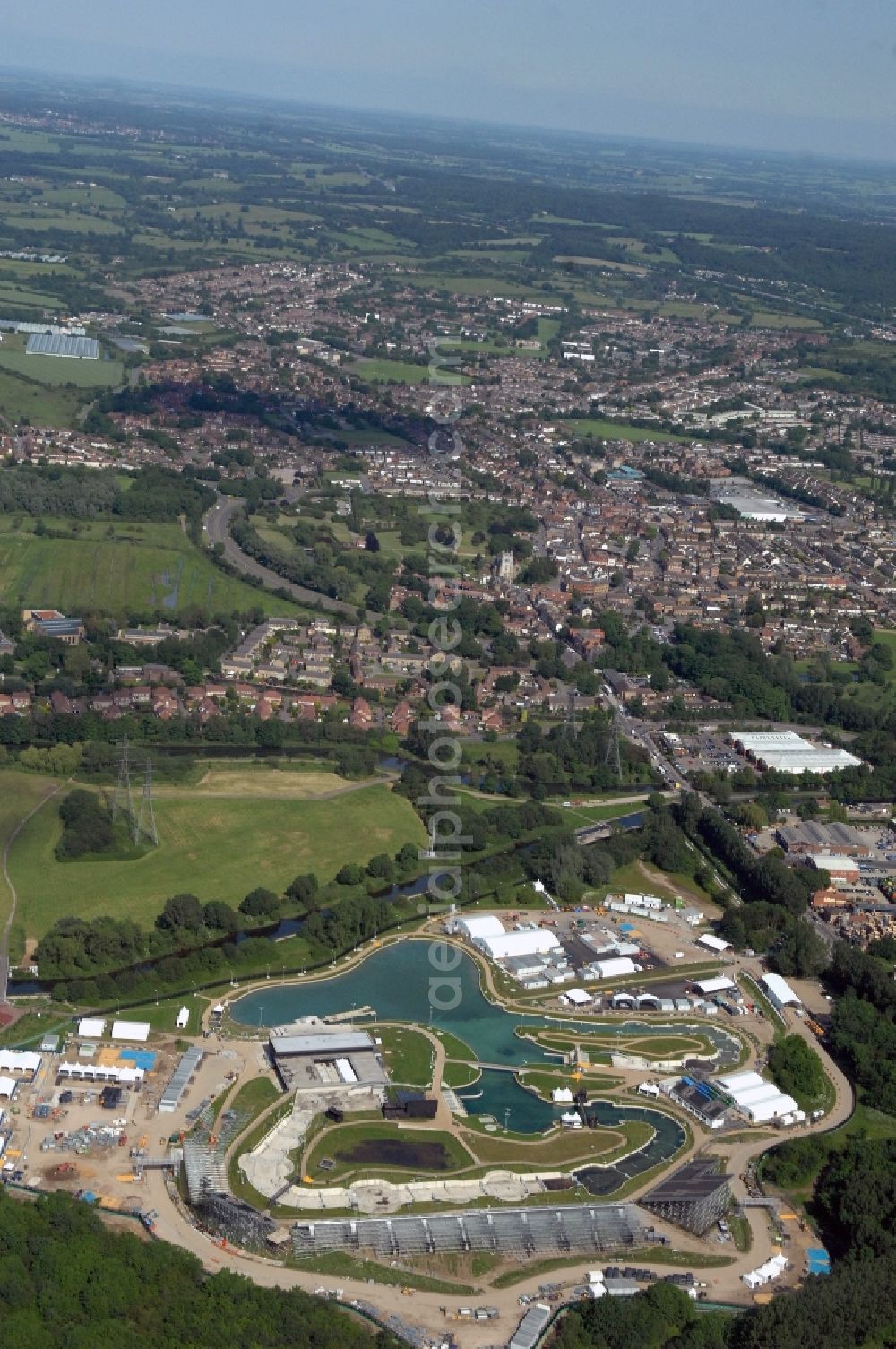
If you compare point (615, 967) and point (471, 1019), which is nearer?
point (471, 1019)

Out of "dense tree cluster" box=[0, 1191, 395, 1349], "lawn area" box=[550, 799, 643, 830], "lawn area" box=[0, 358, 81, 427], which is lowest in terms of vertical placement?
"lawn area" box=[550, 799, 643, 830]

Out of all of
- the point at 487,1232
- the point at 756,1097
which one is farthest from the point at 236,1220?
the point at 756,1097

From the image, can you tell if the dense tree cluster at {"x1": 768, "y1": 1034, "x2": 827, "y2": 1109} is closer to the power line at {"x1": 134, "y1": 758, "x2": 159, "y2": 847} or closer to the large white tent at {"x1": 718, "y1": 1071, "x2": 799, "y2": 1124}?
the large white tent at {"x1": 718, "y1": 1071, "x2": 799, "y2": 1124}

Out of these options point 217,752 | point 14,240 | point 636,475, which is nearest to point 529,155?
point 14,240

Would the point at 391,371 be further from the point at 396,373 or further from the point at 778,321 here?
the point at 778,321

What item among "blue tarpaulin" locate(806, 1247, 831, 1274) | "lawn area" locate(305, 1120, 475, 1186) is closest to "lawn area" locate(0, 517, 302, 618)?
"lawn area" locate(305, 1120, 475, 1186)

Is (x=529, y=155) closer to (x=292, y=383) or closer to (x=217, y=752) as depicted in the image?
(x=292, y=383)
